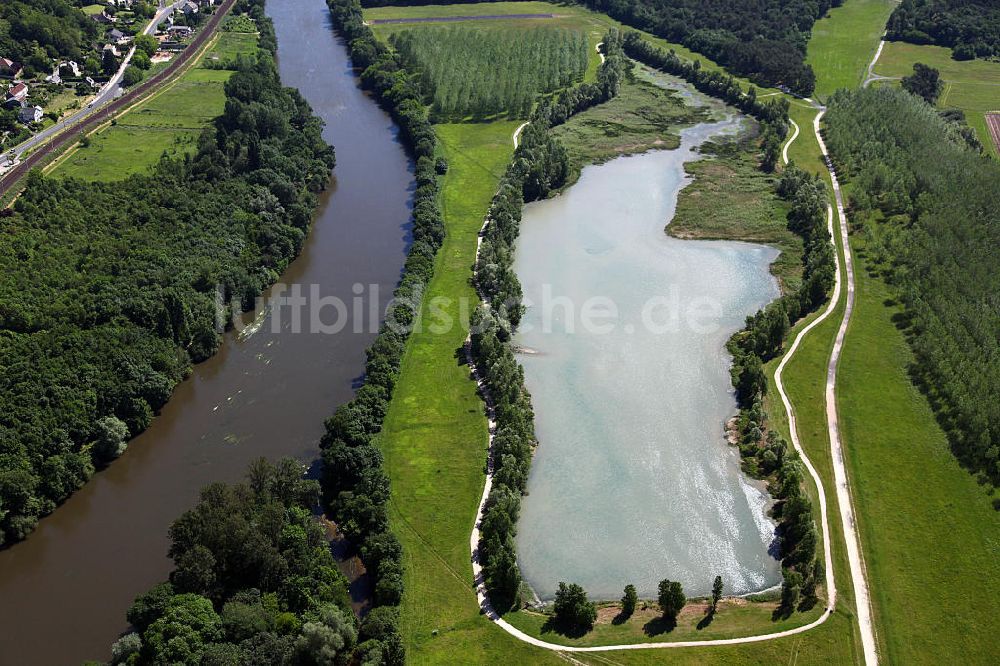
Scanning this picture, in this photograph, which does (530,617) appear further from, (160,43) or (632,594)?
(160,43)

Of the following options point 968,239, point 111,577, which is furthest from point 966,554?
point 111,577

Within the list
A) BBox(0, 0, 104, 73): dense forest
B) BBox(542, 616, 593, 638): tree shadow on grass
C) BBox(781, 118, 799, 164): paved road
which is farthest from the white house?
BBox(542, 616, 593, 638): tree shadow on grass

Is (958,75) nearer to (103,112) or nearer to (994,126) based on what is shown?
(994,126)

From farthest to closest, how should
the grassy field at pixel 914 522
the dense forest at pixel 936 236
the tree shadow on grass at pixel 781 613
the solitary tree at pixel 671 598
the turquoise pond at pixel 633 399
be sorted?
the dense forest at pixel 936 236 → the turquoise pond at pixel 633 399 → the tree shadow on grass at pixel 781 613 → the solitary tree at pixel 671 598 → the grassy field at pixel 914 522

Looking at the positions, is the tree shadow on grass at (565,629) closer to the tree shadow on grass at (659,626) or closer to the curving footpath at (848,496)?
the tree shadow on grass at (659,626)

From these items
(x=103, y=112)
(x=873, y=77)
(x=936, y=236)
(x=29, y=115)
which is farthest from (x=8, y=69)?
(x=873, y=77)

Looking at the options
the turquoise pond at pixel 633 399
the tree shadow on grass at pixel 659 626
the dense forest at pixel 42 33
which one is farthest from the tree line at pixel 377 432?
the dense forest at pixel 42 33
